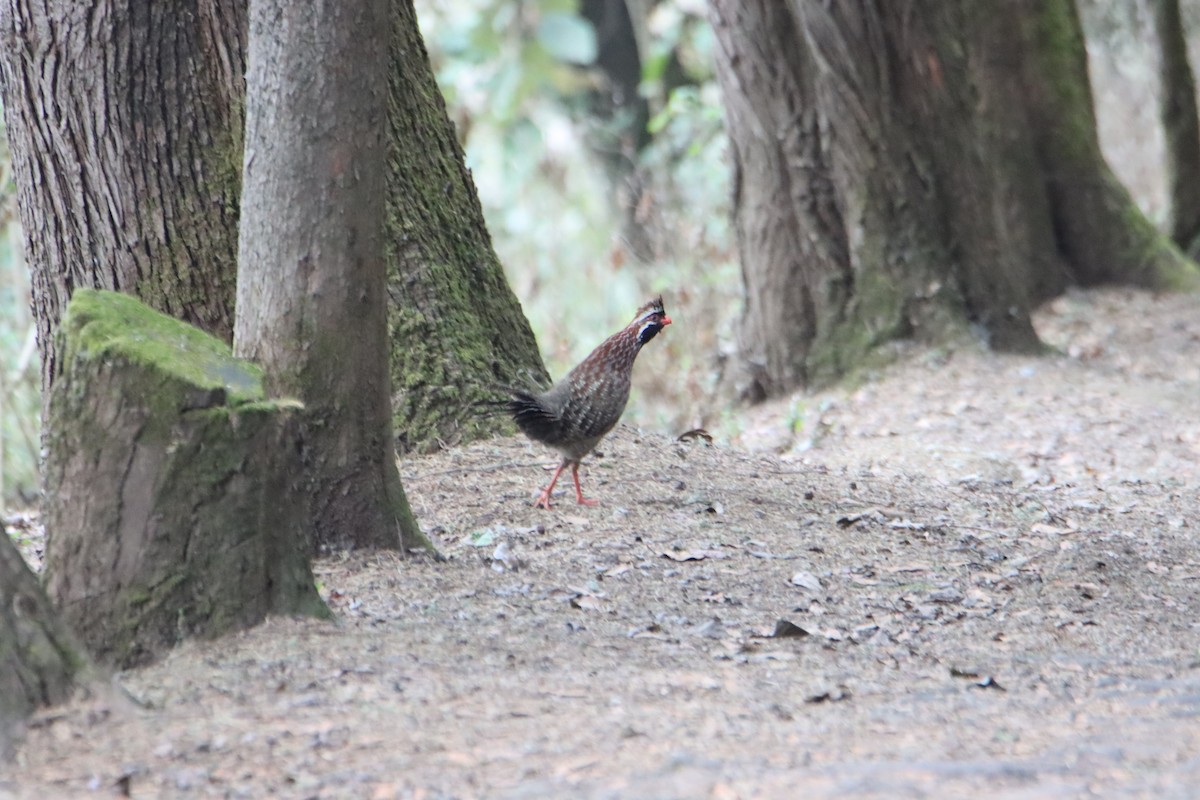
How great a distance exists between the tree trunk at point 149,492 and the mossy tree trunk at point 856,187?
6200 millimetres

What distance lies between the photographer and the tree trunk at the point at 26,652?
3.13 meters

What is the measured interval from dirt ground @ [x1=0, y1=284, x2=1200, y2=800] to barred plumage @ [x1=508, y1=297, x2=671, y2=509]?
24cm

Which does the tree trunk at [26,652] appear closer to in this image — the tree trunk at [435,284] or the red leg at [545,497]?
the red leg at [545,497]

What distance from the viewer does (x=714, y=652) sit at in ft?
13.9

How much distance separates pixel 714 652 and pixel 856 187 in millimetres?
5695

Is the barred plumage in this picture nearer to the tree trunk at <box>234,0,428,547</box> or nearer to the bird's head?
the bird's head

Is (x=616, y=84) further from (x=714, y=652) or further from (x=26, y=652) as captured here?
(x=26, y=652)

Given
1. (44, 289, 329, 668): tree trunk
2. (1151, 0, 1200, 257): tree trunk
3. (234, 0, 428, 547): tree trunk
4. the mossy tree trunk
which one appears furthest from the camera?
(1151, 0, 1200, 257): tree trunk

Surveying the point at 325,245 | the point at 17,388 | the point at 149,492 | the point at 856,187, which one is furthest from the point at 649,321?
the point at 17,388

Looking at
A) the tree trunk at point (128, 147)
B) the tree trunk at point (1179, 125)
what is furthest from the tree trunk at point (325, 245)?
the tree trunk at point (1179, 125)

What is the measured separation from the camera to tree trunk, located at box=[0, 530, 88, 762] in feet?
10.3

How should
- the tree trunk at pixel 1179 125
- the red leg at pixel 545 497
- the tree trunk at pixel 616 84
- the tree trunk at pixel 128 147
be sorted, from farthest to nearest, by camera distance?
the tree trunk at pixel 616 84 < the tree trunk at pixel 1179 125 < the red leg at pixel 545 497 < the tree trunk at pixel 128 147

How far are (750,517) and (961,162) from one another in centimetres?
456

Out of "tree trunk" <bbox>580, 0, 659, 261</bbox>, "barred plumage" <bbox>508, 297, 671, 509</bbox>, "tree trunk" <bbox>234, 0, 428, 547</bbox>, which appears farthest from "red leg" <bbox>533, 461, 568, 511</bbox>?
"tree trunk" <bbox>580, 0, 659, 261</bbox>
